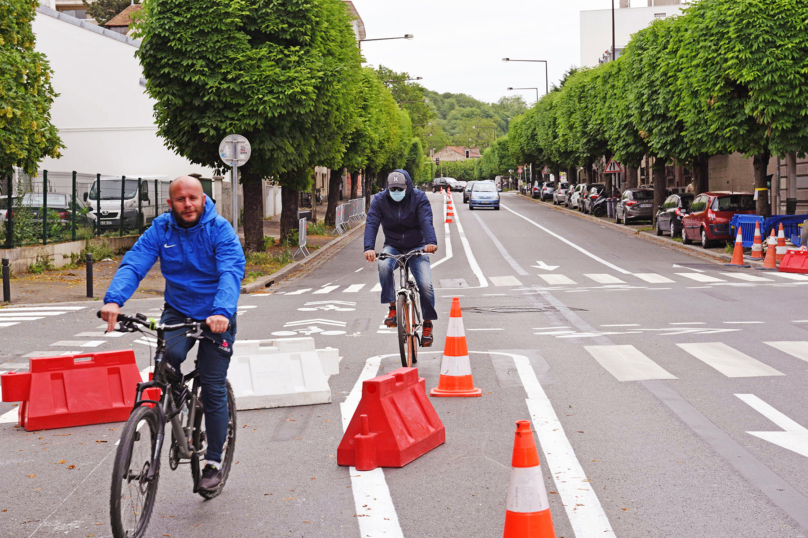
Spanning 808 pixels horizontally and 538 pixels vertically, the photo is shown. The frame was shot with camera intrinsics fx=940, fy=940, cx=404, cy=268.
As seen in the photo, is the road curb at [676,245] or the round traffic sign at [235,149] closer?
the round traffic sign at [235,149]

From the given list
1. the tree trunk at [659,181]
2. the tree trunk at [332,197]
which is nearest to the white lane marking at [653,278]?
the tree trunk at [659,181]

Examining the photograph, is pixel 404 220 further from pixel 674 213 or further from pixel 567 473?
pixel 674 213

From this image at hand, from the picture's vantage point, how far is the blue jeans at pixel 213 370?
188 inches

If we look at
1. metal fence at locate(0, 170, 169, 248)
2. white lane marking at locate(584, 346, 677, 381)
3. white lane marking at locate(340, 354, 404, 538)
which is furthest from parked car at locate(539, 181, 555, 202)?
white lane marking at locate(340, 354, 404, 538)

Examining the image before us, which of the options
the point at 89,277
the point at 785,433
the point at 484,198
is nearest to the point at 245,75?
the point at 89,277

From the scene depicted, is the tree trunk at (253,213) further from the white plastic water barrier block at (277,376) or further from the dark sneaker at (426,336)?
the white plastic water barrier block at (277,376)

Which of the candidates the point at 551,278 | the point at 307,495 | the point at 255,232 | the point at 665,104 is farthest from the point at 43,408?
the point at 665,104

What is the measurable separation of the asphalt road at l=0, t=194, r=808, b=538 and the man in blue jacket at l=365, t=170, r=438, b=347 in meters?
0.74

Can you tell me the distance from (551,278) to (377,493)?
52.8ft

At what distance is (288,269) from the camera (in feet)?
80.6

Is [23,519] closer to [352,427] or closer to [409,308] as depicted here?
[352,427]

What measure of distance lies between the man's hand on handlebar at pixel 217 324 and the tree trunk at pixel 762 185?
24.8 meters

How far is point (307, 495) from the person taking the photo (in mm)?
5215

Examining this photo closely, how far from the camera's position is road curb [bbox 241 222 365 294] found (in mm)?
20312
